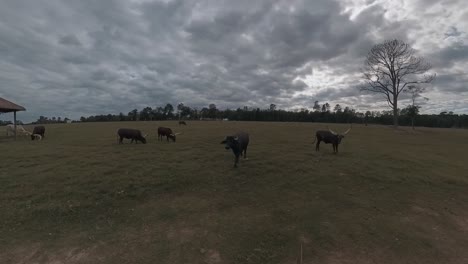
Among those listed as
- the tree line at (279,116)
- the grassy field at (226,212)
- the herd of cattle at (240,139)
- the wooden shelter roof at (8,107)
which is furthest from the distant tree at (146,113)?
the grassy field at (226,212)

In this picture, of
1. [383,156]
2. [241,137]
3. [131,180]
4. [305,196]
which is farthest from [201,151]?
[383,156]

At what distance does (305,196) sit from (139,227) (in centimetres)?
614

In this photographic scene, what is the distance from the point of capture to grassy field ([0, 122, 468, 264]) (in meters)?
6.57

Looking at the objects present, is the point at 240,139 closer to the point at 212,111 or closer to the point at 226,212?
the point at 226,212

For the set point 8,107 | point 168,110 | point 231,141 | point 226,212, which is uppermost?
point 168,110

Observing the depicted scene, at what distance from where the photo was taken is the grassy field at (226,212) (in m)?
6.57

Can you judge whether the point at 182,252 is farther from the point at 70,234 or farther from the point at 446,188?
the point at 446,188

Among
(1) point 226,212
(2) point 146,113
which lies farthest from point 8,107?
(2) point 146,113

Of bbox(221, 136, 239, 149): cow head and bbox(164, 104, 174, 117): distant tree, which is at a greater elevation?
bbox(164, 104, 174, 117): distant tree

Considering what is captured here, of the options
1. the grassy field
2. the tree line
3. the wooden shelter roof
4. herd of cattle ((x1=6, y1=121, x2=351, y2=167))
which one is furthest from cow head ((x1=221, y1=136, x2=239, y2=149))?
the tree line

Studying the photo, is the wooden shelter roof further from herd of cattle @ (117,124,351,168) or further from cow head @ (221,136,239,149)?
cow head @ (221,136,239,149)

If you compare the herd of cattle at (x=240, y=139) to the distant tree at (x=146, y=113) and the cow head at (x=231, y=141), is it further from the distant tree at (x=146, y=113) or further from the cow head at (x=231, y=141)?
the distant tree at (x=146, y=113)

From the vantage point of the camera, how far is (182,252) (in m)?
6.48

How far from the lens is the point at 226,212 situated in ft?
28.7
